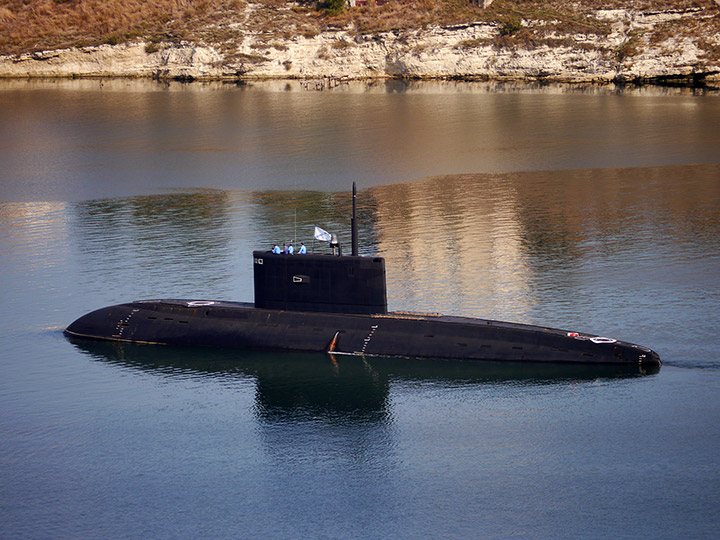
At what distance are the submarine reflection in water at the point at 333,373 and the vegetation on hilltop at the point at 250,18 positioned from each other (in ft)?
341

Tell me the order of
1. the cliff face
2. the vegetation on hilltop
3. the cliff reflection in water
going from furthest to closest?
the vegetation on hilltop
the cliff face
the cliff reflection in water

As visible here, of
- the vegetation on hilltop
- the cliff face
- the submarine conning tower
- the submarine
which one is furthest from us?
the vegetation on hilltop

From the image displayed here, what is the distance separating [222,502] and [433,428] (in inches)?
307

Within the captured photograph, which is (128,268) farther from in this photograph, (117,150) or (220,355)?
(117,150)

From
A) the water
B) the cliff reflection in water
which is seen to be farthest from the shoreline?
the cliff reflection in water

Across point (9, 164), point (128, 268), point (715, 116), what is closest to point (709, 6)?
point (715, 116)

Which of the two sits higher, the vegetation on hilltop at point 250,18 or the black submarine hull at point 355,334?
the vegetation on hilltop at point 250,18

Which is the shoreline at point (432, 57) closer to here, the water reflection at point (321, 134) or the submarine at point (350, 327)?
the water reflection at point (321, 134)

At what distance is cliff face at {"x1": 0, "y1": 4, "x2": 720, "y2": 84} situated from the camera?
12762 cm

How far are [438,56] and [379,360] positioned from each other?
Answer: 346 ft

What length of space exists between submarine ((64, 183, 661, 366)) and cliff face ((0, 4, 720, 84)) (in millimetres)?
98693

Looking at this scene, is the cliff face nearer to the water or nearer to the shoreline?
the shoreline

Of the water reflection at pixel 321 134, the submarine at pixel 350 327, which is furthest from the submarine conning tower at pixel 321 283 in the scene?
the water reflection at pixel 321 134

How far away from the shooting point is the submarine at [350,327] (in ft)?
116
